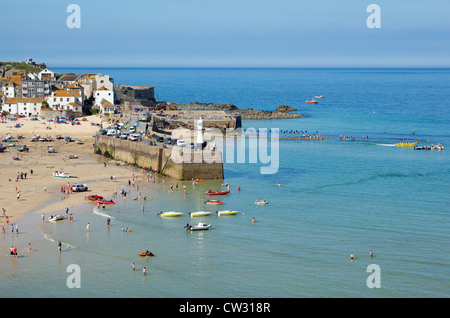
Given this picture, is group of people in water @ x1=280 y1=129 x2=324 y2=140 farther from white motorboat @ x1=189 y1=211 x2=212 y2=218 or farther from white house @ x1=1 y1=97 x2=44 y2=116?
white motorboat @ x1=189 y1=211 x2=212 y2=218

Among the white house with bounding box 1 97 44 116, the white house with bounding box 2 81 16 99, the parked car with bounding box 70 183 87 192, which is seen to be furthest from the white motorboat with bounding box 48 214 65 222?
the white house with bounding box 2 81 16 99

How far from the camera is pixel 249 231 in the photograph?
38906 mm

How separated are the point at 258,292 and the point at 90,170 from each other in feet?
103

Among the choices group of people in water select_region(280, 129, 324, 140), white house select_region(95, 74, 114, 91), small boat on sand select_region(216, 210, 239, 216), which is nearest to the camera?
small boat on sand select_region(216, 210, 239, 216)

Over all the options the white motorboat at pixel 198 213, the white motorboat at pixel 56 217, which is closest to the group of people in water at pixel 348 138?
the white motorboat at pixel 198 213

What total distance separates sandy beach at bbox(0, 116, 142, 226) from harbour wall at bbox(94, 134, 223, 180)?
1919mm

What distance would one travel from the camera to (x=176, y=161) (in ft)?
177

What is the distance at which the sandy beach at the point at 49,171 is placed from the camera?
4441 cm

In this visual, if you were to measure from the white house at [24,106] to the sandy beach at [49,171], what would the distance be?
931 centimetres

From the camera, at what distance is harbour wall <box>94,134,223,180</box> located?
5341 centimetres

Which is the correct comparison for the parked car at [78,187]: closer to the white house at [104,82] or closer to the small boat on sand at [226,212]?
the small boat on sand at [226,212]

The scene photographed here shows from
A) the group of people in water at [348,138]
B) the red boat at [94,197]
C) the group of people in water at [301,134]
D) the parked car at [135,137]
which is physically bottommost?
the red boat at [94,197]
